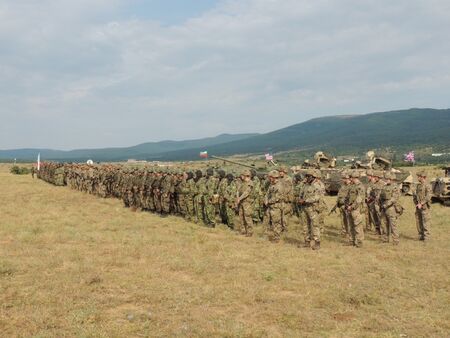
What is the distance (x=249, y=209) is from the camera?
16000 mm

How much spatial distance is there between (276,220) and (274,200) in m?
0.67

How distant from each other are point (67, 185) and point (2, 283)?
31.0m

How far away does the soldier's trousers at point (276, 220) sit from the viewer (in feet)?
48.5

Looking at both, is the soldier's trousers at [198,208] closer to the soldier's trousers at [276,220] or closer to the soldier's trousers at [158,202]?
the soldier's trousers at [158,202]

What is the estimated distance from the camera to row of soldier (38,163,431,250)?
1445 cm

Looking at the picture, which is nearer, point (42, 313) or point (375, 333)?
point (375, 333)

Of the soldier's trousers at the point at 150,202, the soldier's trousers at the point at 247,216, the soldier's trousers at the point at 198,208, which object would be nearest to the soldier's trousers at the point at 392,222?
the soldier's trousers at the point at 247,216

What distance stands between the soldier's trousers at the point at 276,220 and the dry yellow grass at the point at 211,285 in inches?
19.6

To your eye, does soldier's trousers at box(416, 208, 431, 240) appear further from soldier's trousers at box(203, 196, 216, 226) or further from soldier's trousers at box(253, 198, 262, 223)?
soldier's trousers at box(203, 196, 216, 226)

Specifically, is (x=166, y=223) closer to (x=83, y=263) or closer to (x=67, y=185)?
(x=83, y=263)

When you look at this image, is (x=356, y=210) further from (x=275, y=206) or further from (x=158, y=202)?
(x=158, y=202)

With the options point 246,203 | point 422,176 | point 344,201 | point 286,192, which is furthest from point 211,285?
point 422,176

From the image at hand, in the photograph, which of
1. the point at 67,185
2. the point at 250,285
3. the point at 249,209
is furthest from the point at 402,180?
the point at 67,185

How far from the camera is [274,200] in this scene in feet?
48.3
